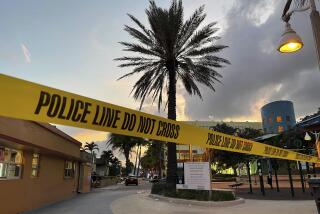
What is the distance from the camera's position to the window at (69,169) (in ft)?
77.1

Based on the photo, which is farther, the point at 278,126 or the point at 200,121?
the point at 200,121

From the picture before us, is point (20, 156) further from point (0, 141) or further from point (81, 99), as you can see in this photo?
point (81, 99)

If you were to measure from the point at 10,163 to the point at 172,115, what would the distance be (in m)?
11.6

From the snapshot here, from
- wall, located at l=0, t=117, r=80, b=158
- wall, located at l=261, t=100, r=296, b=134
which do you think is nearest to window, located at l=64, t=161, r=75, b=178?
wall, located at l=0, t=117, r=80, b=158

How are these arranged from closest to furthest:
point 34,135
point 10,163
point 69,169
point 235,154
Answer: point 10,163, point 34,135, point 69,169, point 235,154

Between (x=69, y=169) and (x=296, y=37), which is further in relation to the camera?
(x=69, y=169)

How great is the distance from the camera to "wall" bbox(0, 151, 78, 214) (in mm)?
13023

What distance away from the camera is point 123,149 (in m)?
65.8

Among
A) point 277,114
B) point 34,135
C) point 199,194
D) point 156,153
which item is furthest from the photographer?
point 277,114

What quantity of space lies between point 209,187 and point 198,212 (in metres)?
3.49

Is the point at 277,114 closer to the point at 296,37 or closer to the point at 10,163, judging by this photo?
the point at 10,163

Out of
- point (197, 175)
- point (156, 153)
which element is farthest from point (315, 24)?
point (156, 153)

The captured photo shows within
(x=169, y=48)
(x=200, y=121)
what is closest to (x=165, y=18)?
(x=169, y=48)

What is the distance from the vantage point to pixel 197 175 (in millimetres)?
17156
